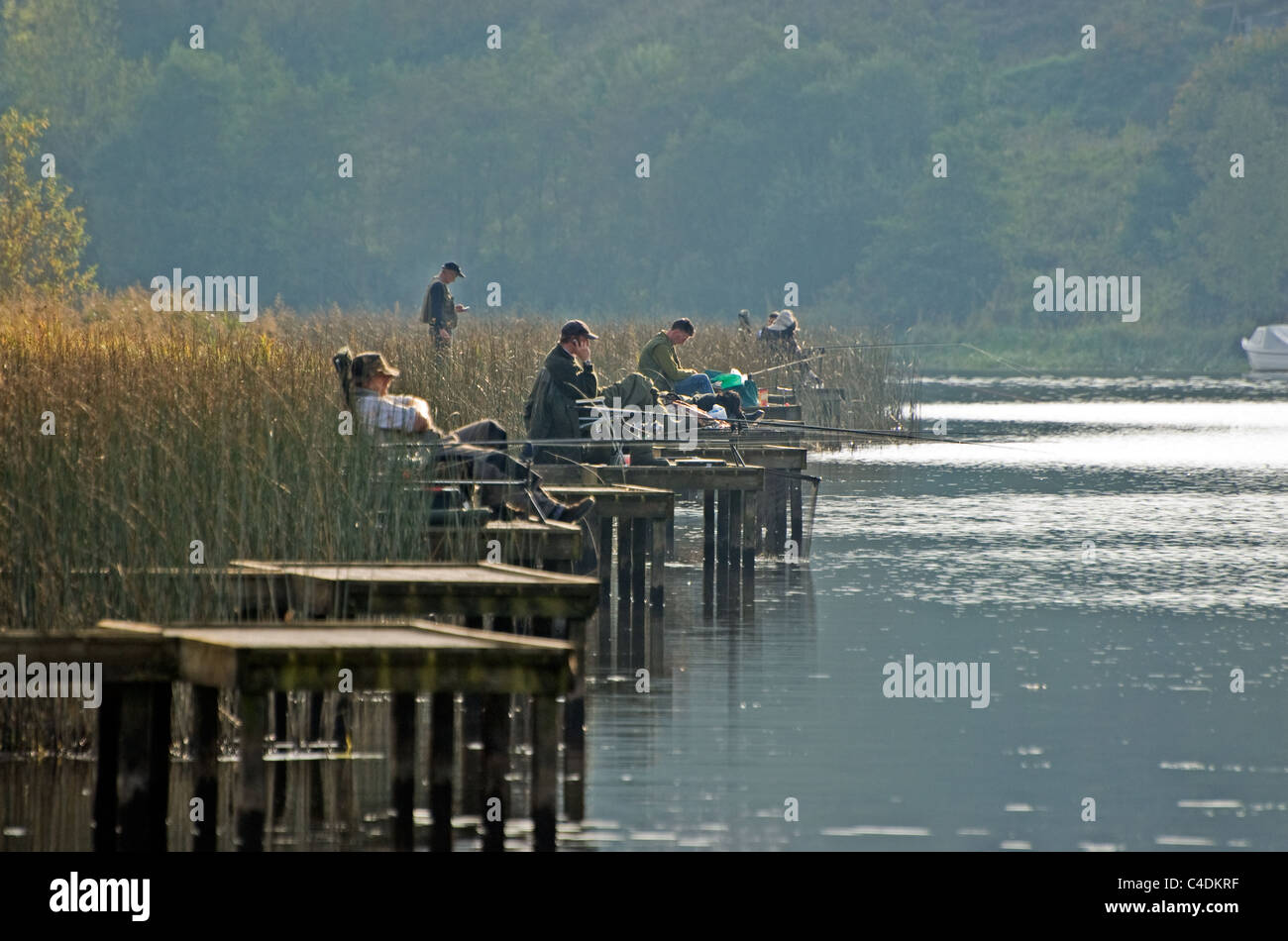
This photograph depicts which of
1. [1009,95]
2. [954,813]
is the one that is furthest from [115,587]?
[1009,95]

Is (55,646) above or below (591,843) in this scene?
above

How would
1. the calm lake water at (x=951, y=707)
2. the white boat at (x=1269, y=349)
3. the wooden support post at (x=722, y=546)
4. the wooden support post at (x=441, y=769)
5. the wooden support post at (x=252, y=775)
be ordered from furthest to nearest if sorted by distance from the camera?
the white boat at (x=1269, y=349)
the wooden support post at (x=722, y=546)
the calm lake water at (x=951, y=707)
the wooden support post at (x=441, y=769)
the wooden support post at (x=252, y=775)

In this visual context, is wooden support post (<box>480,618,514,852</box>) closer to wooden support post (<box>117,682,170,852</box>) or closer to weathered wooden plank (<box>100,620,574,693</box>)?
weathered wooden plank (<box>100,620,574,693</box>)

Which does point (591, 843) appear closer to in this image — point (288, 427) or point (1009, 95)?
point (288, 427)

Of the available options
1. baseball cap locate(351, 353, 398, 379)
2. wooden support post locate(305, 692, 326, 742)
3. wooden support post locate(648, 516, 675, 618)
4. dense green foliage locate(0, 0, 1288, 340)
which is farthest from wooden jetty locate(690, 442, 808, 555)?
dense green foliage locate(0, 0, 1288, 340)

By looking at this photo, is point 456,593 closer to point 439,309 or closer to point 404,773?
point 404,773

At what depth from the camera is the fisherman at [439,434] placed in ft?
38.0

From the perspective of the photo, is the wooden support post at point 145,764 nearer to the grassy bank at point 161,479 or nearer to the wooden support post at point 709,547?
the grassy bank at point 161,479

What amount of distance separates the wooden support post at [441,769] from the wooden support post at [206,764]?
2.51 feet

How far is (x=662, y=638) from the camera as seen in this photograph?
1394 cm

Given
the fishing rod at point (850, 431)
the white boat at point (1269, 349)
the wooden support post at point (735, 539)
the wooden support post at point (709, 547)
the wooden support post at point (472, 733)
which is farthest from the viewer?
the white boat at point (1269, 349)

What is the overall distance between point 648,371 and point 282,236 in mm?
63041

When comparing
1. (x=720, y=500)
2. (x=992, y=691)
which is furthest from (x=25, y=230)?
(x=992, y=691)

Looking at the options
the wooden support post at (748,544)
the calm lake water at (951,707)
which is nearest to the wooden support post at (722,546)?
the wooden support post at (748,544)
